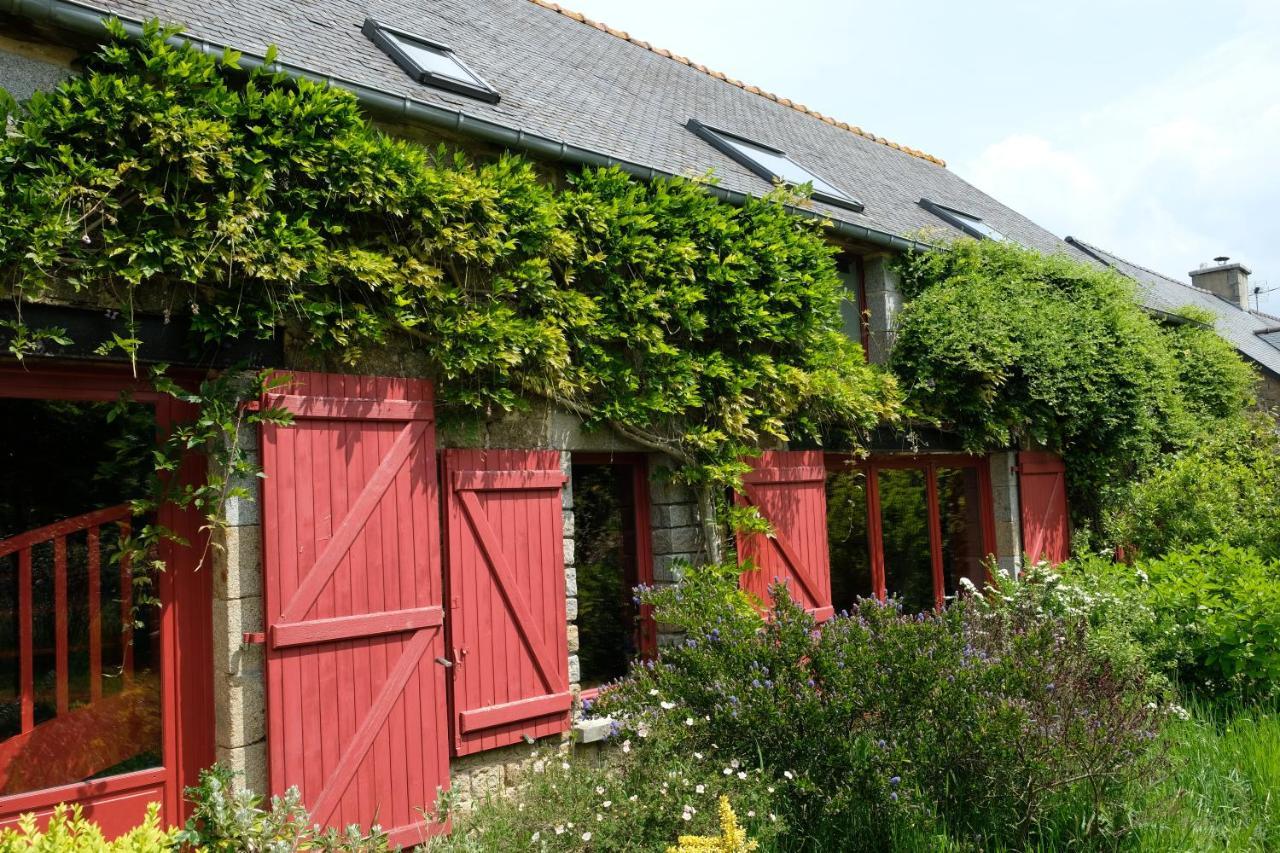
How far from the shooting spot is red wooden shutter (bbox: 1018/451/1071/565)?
9148 millimetres

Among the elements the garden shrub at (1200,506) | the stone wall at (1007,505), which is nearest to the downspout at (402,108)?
the stone wall at (1007,505)

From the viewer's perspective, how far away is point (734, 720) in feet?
15.5

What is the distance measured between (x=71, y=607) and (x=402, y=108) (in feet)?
8.74

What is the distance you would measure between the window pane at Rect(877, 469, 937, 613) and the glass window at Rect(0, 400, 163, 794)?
18.2 ft

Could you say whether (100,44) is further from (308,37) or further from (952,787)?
(952,787)

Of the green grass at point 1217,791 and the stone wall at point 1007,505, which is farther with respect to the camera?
→ the stone wall at point 1007,505

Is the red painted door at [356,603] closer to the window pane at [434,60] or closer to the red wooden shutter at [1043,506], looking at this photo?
the window pane at [434,60]

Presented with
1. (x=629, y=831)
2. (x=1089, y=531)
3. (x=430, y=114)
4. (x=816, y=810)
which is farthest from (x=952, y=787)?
(x=1089, y=531)

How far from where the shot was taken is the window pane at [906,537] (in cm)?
813

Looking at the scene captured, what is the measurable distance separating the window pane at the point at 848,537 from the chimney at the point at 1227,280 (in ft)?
69.8

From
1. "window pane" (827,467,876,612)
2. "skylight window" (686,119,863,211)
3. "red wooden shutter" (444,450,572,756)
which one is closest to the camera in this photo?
"red wooden shutter" (444,450,572,756)

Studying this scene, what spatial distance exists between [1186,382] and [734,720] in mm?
9072

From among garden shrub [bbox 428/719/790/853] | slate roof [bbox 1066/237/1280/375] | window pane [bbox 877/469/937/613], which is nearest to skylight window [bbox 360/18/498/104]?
garden shrub [bbox 428/719/790/853]

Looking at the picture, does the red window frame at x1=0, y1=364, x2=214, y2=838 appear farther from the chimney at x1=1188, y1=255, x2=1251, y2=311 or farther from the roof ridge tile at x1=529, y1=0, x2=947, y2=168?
the chimney at x1=1188, y1=255, x2=1251, y2=311
